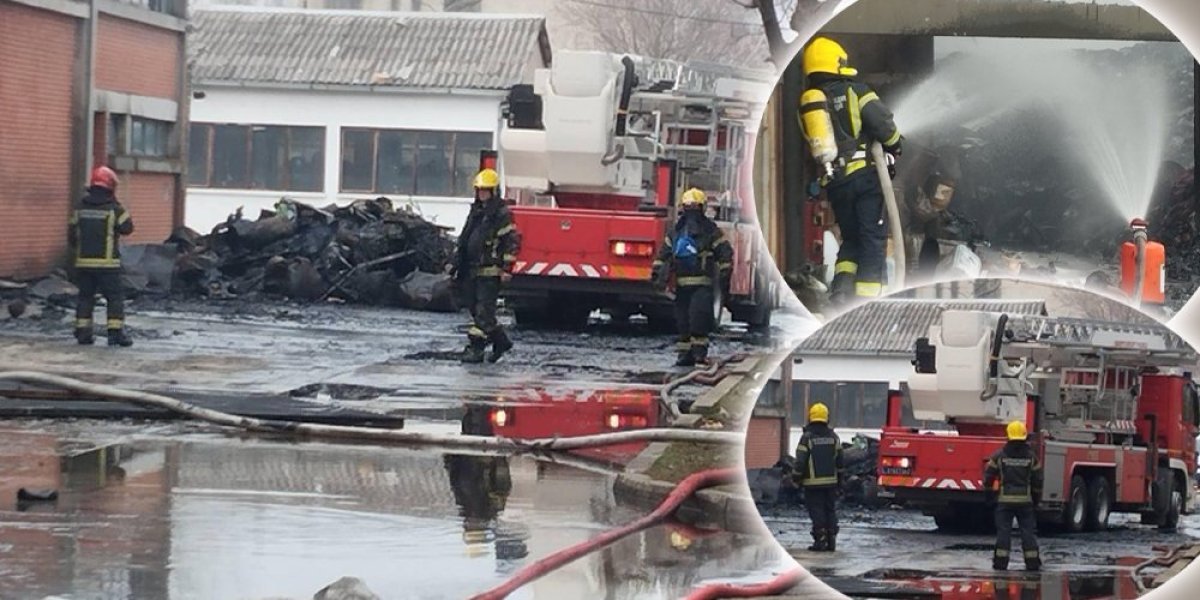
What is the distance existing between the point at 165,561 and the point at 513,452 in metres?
3.10

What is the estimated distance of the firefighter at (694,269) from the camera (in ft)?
40.7

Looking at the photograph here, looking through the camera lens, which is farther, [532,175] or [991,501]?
[532,175]

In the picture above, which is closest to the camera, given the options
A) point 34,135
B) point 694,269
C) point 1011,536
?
point 1011,536

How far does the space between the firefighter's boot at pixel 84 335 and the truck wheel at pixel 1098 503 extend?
11.1 m

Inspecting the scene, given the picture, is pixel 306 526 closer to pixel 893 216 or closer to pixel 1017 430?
pixel 893 216

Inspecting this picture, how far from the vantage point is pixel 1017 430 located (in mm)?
3189

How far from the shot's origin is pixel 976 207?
12.2 feet

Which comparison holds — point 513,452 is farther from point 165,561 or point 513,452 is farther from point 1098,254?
point 1098,254

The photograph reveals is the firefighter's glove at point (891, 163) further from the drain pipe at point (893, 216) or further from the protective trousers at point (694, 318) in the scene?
the protective trousers at point (694, 318)

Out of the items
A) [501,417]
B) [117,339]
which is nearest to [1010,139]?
[501,417]

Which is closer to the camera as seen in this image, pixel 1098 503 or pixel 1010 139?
pixel 1098 503

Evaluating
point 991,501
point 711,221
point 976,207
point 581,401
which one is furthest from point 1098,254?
point 711,221

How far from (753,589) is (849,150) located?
175 centimetres

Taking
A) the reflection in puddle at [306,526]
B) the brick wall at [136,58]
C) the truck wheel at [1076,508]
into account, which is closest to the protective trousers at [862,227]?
the truck wheel at [1076,508]
